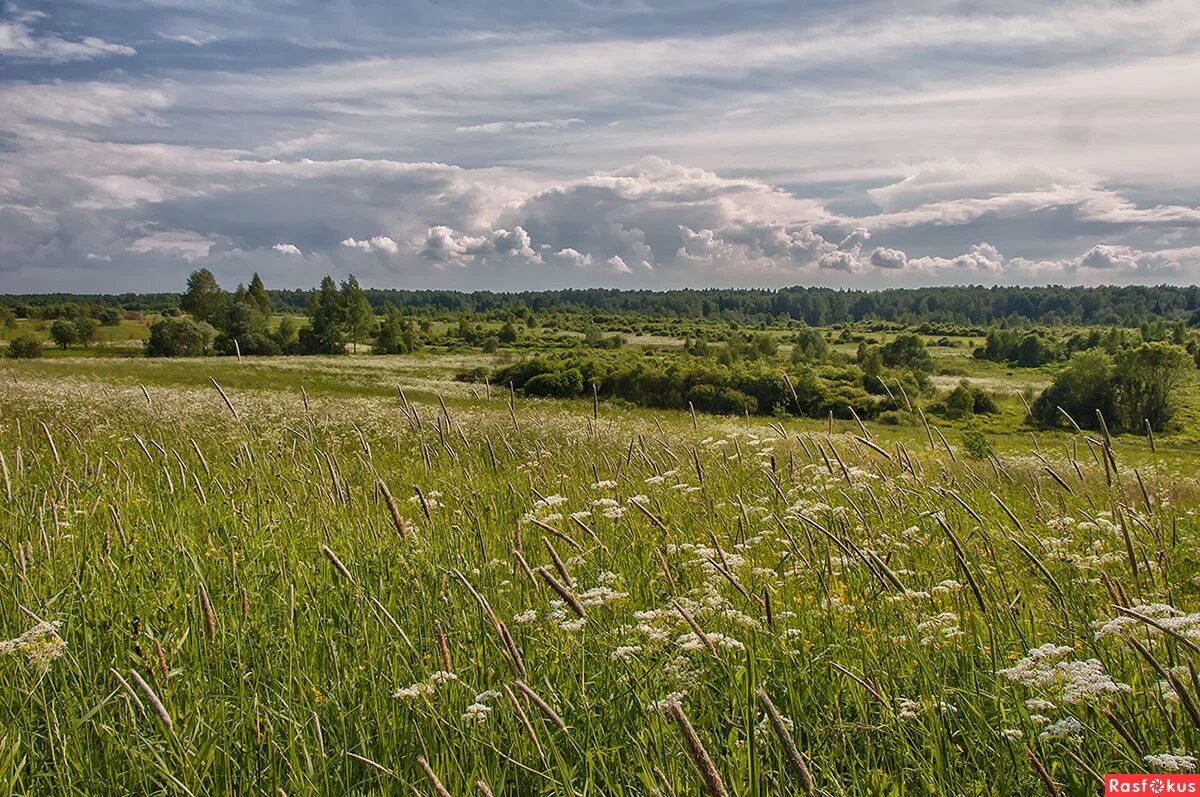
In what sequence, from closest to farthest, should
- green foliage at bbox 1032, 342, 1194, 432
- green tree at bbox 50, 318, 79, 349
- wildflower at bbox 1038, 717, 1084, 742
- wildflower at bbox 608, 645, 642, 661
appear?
wildflower at bbox 1038, 717, 1084, 742 → wildflower at bbox 608, 645, 642, 661 → green foliage at bbox 1032, 342, 1194, 432 → green tree at bbox 50, 318, 79, 349

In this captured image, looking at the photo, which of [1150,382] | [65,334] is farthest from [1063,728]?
[65,334]

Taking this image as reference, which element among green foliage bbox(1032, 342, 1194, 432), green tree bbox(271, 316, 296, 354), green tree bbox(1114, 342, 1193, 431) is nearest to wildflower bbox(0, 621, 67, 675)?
green foliage bbox(1032, 342, 1194, 432)

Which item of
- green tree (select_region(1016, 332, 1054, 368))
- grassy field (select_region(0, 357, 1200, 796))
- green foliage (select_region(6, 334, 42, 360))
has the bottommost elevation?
green tree (select_region(1016, 332, 1054, 368))

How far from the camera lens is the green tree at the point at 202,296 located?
129 m

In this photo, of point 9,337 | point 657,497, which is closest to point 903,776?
point 657,497

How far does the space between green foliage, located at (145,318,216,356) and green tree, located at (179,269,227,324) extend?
97.5 feet

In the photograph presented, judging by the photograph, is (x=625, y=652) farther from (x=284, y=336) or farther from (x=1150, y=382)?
(x=1150, y=382)

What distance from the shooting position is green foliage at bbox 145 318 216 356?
95562 mm

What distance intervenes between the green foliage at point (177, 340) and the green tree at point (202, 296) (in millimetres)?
29725

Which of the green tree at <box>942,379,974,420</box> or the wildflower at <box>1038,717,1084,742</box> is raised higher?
the wildflower at <box>1038,717,1084,742</box>

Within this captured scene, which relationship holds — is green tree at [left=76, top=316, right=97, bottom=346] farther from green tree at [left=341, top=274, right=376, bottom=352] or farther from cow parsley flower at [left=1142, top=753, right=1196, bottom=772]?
cow parsley flower at [left=1142, top=753, right=1196, bottom=772]

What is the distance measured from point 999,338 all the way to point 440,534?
174 meters

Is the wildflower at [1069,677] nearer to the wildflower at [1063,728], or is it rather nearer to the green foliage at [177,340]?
the wildflower at [1063,728]

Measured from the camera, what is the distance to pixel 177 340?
95.9 meters
